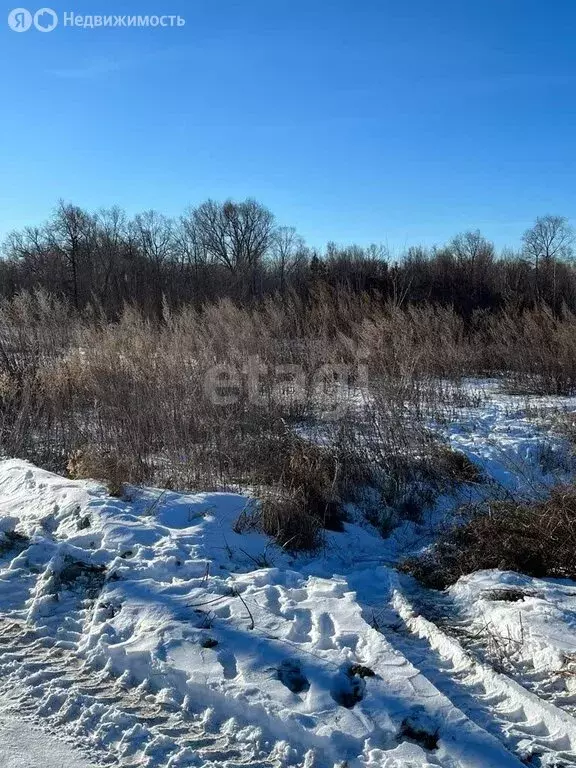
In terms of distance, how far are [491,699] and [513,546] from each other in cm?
193

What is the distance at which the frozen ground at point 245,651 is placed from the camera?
8.98 feet

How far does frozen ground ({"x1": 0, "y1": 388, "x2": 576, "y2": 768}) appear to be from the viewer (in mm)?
2738

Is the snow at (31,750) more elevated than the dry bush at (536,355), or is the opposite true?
the dry bush at (536,355)

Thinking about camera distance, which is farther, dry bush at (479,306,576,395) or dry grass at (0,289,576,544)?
dry bush at (479,306,576,395)

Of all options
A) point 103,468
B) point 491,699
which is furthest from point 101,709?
point 103,468

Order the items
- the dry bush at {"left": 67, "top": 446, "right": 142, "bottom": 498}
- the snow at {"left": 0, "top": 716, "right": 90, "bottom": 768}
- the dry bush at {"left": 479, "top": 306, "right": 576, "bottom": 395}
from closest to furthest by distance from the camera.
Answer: the snow at {"left": 0, "top": 716, "right": 90, "bottom": 768} → the dry bush at {"left": 67, "top": 446, "right": 142, "bottom": 498} → the dry bush at {"left": 479, "top": 306, "right": 576, "bottom": 395}

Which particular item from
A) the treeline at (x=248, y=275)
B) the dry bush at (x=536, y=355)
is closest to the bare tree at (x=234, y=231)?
the treeline at (x=248, y=275)

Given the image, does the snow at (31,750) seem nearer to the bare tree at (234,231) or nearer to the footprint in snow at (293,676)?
the footprint in snow at (293,676)

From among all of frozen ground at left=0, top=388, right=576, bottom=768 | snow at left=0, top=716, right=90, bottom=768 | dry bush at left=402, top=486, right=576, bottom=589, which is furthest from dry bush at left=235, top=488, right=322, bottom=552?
snow at left=0, top=716, right=90, bottom=768

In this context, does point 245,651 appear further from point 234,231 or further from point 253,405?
point 234,231

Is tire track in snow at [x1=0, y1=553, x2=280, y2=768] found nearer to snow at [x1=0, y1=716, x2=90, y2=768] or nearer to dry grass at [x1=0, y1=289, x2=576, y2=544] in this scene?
snow at [x1=0, y1=716, x2=90, y2=768]

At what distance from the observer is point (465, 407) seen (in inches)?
377

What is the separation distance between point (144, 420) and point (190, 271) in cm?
2613

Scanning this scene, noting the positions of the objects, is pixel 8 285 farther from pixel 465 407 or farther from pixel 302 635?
pixel 302 635
